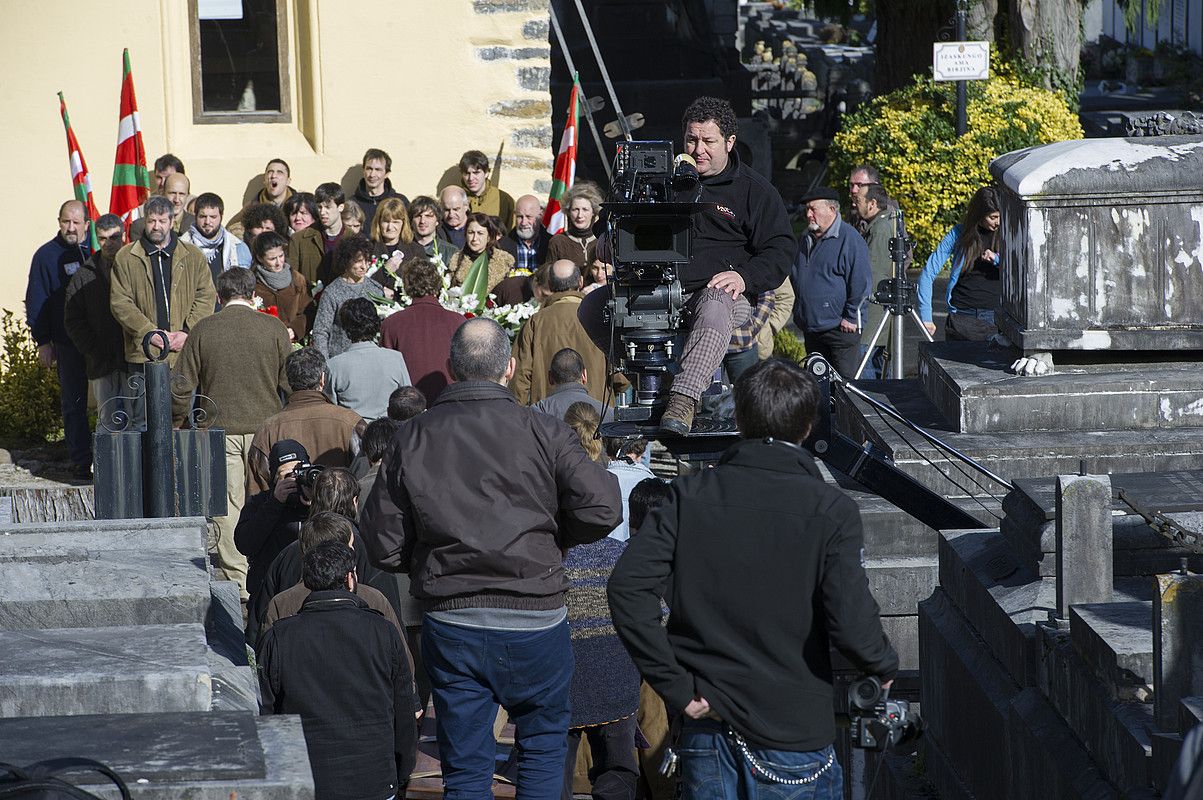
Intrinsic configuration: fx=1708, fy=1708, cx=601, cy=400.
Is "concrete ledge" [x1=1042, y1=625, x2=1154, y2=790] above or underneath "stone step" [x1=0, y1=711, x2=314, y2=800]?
underneath


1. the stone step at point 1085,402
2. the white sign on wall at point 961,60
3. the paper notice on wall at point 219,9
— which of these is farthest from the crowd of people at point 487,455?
the white sign on wall at point 961,60

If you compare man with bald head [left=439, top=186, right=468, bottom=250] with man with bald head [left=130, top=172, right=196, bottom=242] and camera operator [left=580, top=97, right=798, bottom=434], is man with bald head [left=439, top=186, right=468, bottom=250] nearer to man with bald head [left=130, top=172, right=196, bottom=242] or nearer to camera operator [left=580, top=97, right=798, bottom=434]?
man with bald head [left=130, top=172, right=196, bottom=242]

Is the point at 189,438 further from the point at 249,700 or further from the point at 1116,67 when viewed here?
the point at 1116,67

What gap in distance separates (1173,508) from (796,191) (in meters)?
16.6

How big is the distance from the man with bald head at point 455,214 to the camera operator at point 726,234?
5159mm

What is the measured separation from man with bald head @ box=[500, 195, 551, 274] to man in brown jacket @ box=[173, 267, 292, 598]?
2.62 metres

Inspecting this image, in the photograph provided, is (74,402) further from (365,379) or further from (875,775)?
(875,775)

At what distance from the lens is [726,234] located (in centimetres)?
714

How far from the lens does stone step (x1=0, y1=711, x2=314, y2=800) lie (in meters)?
3.40

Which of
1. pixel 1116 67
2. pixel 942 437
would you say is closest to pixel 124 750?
pixel 942 437

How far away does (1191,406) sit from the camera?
7523 mm

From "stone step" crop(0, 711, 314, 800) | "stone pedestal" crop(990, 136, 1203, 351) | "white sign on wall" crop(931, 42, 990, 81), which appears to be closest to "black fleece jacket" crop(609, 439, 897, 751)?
"stone step" crop(0, 711, 314, 800)

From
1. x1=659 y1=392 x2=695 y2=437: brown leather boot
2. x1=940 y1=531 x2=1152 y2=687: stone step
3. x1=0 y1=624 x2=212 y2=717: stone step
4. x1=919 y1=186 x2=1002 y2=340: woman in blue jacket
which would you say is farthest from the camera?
x1=919 y1=186 x2=1002 y2=340: woman in blue jacket

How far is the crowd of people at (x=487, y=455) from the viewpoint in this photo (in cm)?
433
